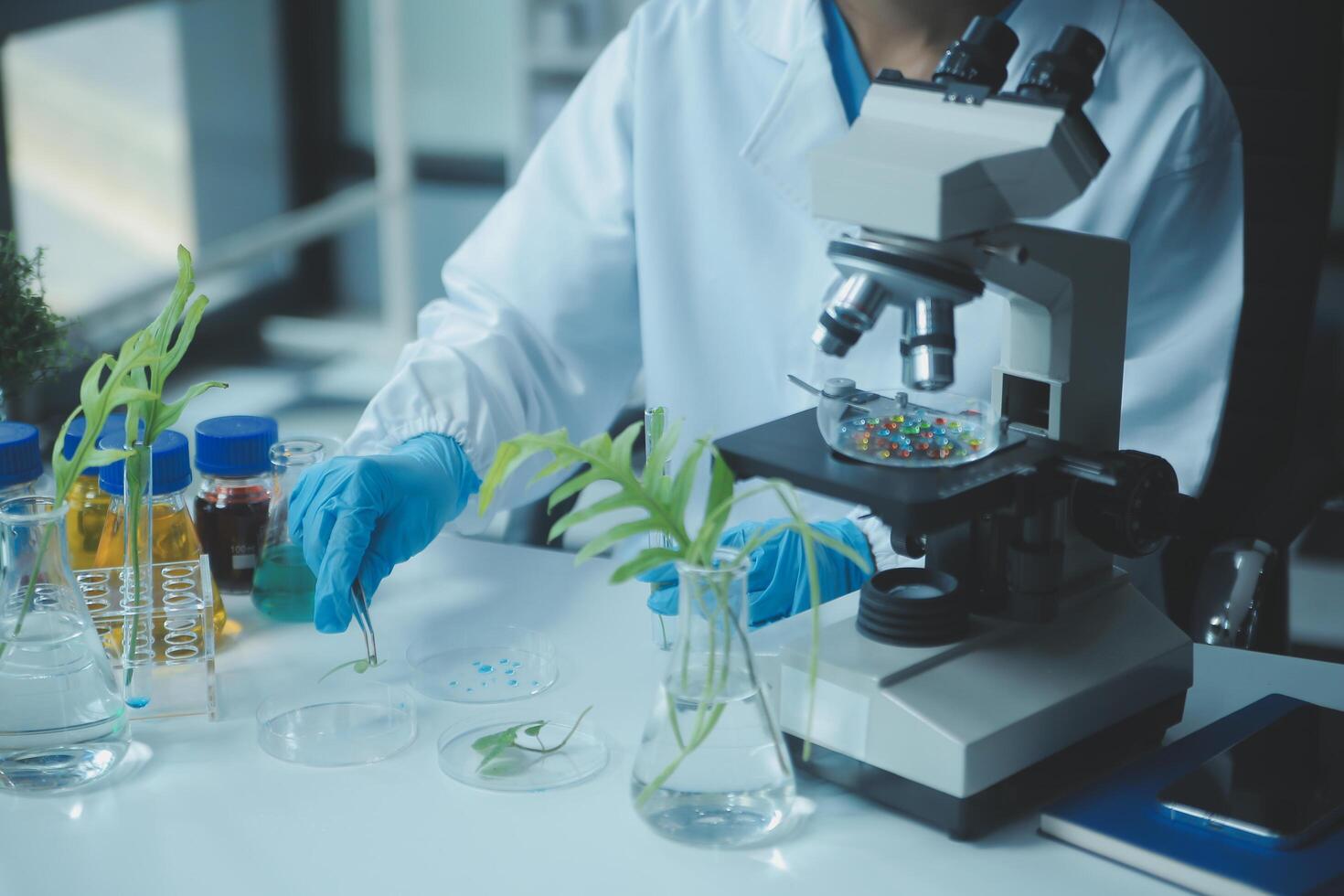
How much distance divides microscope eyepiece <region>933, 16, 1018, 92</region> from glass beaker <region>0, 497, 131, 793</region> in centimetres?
64

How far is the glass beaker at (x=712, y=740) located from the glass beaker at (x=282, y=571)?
1.37 feet

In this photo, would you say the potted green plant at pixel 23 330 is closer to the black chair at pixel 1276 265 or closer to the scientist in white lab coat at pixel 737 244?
the scientist in white lab coat at pixel 737 244

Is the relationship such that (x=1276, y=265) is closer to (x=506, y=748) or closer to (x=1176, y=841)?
(x=1176, y=841)

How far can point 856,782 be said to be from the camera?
92 centimetres

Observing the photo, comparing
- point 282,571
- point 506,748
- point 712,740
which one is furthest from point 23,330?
point 712,740

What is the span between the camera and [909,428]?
95 centimetres

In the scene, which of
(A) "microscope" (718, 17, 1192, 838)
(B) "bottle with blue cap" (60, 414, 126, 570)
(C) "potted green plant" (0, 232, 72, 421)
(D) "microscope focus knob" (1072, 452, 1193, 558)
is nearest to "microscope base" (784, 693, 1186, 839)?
(A) "microscope" (718, 17, 1192, 838)

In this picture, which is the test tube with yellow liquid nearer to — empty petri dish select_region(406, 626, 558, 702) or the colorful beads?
empty petri dish select_region(406, 626, 558, 702)

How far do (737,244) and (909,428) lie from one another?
69 cm

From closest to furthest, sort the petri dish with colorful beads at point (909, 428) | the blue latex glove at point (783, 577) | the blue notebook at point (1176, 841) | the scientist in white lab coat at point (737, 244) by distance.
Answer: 1. the blue notebook at point (1176, 841)
2. the petri dish with colorful beads at point (909, 428)
3. the blue latex glove at point (783, 577)
4. the scientist in white lab coat at point (737, 244)

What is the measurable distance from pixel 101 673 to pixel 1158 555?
1014mm

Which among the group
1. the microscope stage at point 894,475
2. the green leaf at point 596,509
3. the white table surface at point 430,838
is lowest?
the white table surface at point 430,838

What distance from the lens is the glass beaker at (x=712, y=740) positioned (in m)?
0.82

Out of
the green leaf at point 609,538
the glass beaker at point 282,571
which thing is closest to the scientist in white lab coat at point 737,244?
the glass beaker at point 282,571
